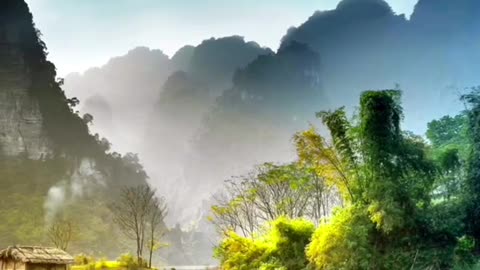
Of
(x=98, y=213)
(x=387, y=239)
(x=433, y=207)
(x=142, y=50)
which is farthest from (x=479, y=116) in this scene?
(x=142, y=50)

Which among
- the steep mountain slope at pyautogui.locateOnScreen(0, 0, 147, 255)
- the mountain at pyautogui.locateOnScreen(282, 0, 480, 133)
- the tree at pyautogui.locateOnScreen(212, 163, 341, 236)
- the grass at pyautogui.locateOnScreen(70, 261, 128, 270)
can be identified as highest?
the mountain at pyautogui.locateOnScreen(282, 0, 480, 133)

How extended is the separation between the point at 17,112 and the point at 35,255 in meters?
48.4

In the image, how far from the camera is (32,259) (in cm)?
1405

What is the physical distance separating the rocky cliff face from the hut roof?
1778 inches

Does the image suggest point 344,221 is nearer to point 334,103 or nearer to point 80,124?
point 80,124

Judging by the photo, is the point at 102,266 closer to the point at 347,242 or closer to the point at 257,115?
the point at 347,242

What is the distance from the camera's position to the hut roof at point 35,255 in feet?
46.2

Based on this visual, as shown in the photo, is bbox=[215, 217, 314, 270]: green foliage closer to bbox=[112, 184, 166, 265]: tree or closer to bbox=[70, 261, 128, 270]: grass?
bbox=[70, 261, 128, 270]: grass

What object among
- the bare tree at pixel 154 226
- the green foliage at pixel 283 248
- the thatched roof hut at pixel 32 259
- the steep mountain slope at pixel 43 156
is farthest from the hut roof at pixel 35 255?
the steep mountain slope at pixel 43 156

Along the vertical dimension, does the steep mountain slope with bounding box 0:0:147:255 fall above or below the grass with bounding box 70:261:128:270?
above

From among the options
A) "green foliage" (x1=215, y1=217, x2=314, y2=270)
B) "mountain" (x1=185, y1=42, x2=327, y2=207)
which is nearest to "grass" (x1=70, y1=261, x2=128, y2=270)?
"green foliage" (x1=215, y1=217, x2=314, y2=270)

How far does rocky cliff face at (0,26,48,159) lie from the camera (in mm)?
57062

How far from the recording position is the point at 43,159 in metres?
58.1

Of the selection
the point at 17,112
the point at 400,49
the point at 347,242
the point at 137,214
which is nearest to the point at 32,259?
the point at 347,242
